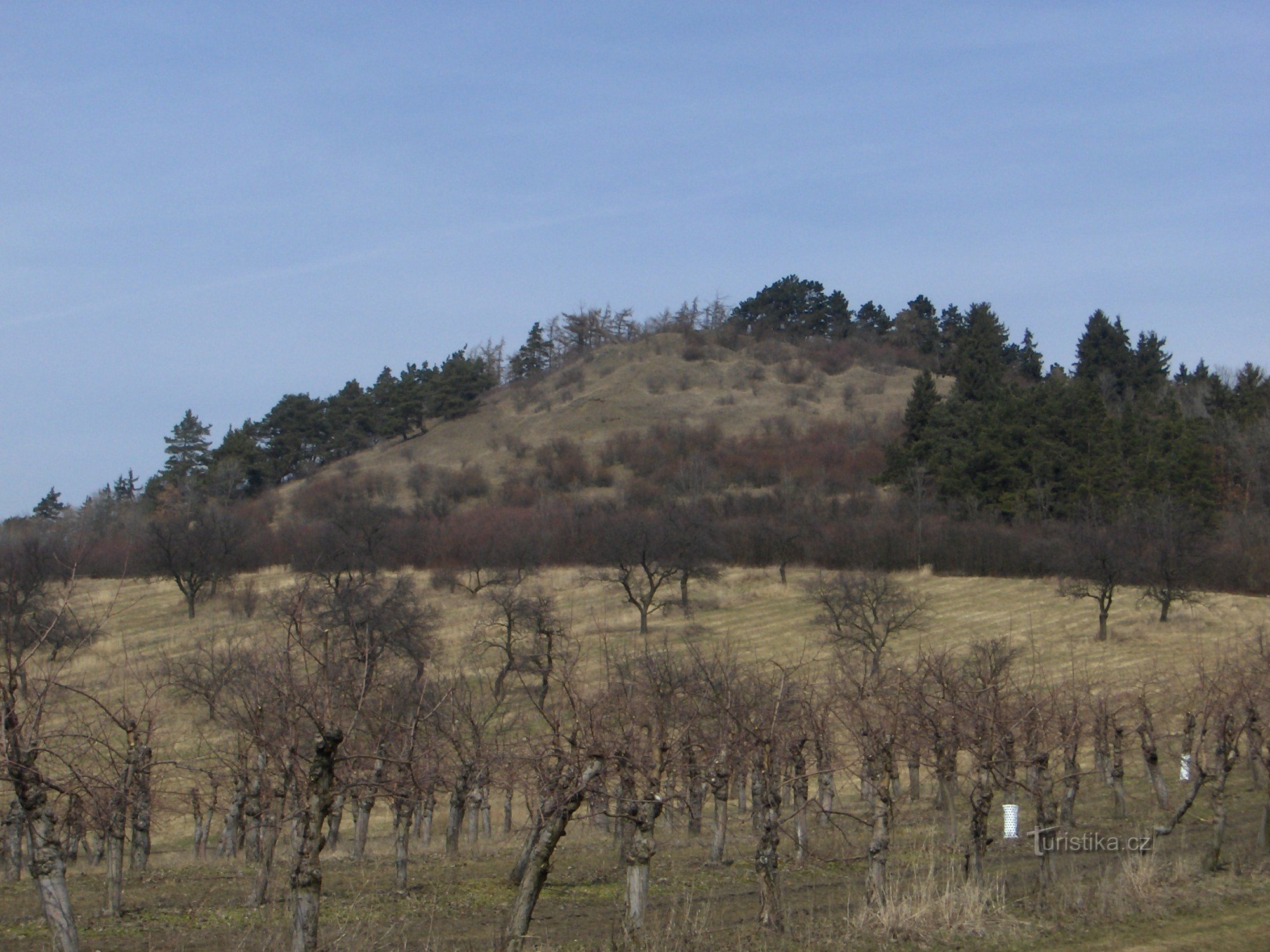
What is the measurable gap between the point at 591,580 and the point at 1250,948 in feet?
183

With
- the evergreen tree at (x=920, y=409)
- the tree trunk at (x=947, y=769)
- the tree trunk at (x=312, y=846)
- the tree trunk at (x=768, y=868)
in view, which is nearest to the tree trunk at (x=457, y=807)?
the tree trunk at (x=947, y=769)

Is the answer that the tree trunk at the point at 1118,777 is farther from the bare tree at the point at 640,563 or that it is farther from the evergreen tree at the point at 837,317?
the evergreen tree at the point at 837,317

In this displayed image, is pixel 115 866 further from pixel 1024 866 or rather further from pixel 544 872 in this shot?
pixel 1024 866

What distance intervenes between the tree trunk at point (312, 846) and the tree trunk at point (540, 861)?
162cm

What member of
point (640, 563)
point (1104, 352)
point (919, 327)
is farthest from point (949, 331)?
point (640, 563)

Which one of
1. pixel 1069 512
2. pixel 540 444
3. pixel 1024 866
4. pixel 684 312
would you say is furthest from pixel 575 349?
pixel 1024 866

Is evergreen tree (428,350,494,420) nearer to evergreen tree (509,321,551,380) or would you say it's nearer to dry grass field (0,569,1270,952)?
evergreen tree (509,321,551,380)

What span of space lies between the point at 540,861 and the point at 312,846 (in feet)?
6.24

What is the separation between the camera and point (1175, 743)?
3419 centimetres

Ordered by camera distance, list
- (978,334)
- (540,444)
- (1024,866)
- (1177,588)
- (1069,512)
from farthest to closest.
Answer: (540,444) → (978,334) → (1069,512) → (1177,588) → (1024,866)

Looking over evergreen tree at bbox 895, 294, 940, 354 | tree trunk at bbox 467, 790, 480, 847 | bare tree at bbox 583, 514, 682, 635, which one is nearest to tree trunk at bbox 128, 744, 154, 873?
tree trunk at bbox 467, 790, 480, 847

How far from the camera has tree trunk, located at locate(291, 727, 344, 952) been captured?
818 cm

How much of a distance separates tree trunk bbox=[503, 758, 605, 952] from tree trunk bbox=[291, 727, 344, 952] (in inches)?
63.8

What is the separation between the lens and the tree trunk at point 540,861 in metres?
8.88
